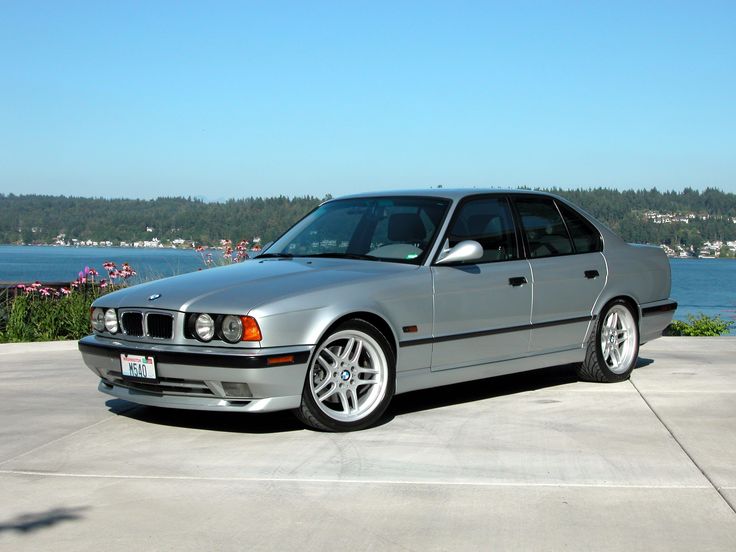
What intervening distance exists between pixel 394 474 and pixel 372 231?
243 centimetres

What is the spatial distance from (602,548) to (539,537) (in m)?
0.26

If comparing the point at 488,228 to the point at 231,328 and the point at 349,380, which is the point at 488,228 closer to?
the point at 349,380

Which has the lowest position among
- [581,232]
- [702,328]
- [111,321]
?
Result: [702,328]

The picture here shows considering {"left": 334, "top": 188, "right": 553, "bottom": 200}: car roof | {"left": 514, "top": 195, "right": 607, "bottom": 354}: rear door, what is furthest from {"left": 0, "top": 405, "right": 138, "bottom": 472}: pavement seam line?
{"left": 514, "top": 195, "right": 607, "bottom": 354}: rear door

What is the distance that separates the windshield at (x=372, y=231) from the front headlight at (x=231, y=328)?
138cm

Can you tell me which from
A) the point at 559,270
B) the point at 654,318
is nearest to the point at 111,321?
the point at 559,270

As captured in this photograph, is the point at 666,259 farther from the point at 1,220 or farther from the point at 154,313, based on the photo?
the point at 1,220

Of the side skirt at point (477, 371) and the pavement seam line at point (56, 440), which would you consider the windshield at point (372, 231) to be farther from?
the pavement seam line at point (56, 440)

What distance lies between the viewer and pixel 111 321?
661cm

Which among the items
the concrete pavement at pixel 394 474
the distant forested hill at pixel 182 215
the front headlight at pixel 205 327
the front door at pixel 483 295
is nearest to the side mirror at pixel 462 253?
the front door at pixel 483 295

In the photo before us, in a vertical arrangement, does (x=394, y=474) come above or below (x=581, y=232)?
below

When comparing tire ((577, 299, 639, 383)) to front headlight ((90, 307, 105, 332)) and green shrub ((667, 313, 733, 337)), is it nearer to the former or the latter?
front headlight ((90, 307, 105, 332))

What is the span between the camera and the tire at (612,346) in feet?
26.8

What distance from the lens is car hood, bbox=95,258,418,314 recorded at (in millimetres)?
6066
